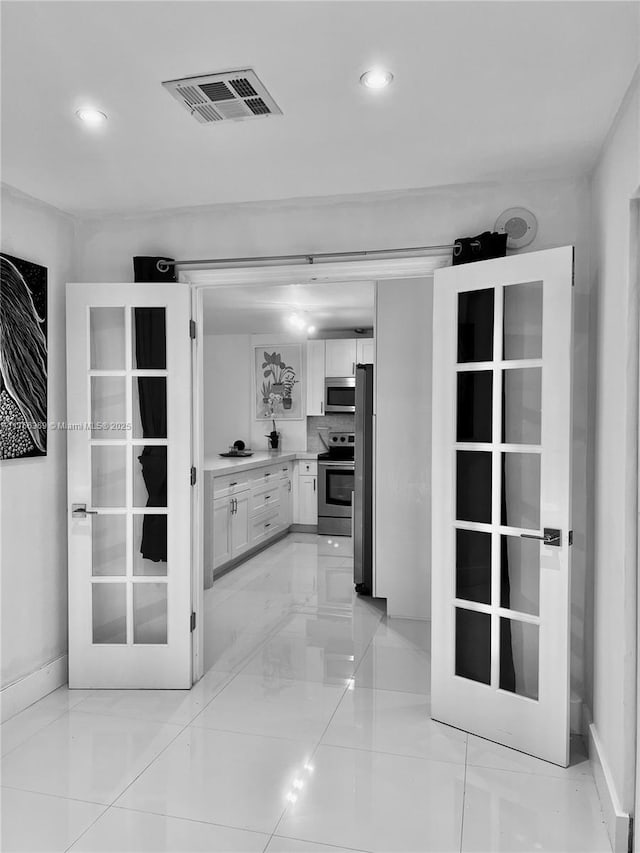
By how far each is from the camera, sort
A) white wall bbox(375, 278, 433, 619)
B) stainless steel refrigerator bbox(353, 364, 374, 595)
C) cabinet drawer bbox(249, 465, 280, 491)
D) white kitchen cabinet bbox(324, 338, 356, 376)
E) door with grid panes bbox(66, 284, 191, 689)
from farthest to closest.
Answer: white kitchen cabinet bbox(324, 338, 356, 376) < cabinet drawer bbox(249, 465, 280, 491) < stainless steel refrigerator bbox(353, 364, 374, 595) < white wall bbox(375, 278, 433, 619) < door with grid panes bbox(66, 284, 191, 689)

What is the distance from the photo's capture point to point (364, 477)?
5.02 m

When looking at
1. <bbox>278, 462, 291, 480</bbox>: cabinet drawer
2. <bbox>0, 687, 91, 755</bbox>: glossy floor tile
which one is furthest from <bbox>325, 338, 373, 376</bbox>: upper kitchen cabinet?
<bbox>0, 687, 91, 755</bbox>: glossy floor tile

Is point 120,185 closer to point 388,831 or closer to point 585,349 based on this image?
point 585,349

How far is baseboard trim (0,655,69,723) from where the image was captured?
9.61 ft

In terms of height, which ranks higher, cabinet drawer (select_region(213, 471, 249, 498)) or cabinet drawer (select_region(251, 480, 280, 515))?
cabinet drawer (select_region(213, 471, 249, 498))

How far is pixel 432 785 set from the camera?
2.40 m

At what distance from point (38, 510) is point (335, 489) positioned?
433cm

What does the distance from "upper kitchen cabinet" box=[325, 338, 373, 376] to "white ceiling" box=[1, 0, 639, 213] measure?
4.20m

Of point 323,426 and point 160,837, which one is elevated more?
point 323,426

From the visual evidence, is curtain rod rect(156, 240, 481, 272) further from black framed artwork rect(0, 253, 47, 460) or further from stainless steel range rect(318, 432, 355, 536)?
stainless steel range rect(318, 432, 355, 536)

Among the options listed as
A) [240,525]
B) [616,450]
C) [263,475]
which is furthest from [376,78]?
[263,475]

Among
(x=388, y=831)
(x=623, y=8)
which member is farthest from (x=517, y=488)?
(x=623, y=8)

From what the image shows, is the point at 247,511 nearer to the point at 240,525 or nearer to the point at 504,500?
the point at 240,525

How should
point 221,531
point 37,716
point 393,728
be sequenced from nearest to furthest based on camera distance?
point 393,728
point 37,716
point 221,531
